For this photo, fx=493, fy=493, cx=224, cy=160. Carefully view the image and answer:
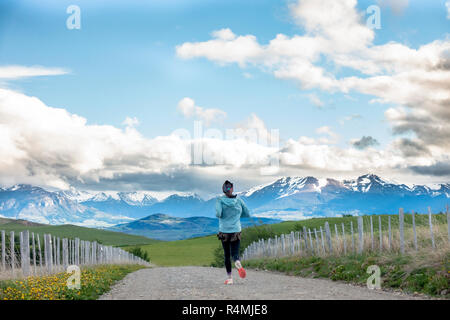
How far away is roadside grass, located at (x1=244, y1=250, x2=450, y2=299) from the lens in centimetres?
1140

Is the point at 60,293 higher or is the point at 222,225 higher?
the point at 222,225

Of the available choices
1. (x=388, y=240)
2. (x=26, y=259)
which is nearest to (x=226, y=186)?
(x=388, y=240)

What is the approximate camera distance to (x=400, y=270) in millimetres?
13156

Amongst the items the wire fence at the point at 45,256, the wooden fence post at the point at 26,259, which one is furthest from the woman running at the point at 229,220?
the wooden fence post at the point at 26,259

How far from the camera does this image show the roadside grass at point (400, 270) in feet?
37.4

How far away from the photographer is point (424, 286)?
1152cm

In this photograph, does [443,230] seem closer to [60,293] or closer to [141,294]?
[141,294]

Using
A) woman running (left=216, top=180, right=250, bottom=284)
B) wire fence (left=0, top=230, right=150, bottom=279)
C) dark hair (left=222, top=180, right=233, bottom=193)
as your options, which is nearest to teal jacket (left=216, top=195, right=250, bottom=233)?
woman running (left=216, top=180, right=250, bottom=284)

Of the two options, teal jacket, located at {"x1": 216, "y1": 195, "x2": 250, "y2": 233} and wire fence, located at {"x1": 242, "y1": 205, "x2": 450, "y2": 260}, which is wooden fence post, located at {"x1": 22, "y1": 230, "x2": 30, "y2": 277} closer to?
teal jacket, located at {"x1": 216, "y1": 195, "x2": 250, "y2": 233}

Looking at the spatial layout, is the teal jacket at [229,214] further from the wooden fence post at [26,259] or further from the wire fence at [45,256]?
the wooden fence post at [26,259]

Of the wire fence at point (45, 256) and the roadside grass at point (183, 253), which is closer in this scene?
the wire fence at point (45, 256)
